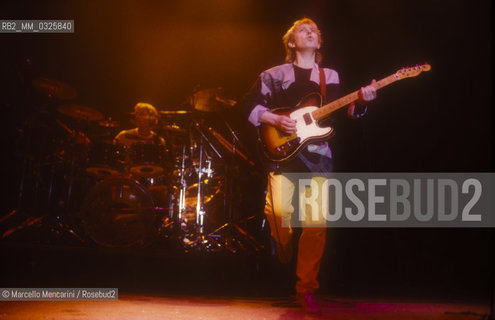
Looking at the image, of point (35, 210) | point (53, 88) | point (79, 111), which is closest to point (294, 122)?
point (79, 111)

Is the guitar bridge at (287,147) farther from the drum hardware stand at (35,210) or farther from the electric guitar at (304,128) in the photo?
the drum hardware stand at (35,210)

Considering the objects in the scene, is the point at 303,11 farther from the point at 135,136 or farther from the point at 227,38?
the point at 135,136

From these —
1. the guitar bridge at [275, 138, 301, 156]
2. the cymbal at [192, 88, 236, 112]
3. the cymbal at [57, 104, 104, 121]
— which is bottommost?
the guitar bridge at [275, 138, 301, 156]

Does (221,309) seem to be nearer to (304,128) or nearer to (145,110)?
(304,128)

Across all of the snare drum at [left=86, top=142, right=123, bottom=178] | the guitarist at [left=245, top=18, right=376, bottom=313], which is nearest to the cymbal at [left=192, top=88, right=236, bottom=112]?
the snare drum at [left=86, top=142, right=123, bottom=178]

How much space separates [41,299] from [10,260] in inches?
57.7

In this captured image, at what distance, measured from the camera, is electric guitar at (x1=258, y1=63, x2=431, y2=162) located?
9.37ft

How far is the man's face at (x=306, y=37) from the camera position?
10.3ft

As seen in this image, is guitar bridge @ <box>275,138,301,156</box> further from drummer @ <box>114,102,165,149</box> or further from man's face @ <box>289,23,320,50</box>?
drummer @ <box>114,102,165,149</box>

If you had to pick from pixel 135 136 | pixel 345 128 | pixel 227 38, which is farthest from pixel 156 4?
pixel 345 128

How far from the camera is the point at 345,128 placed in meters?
4.12

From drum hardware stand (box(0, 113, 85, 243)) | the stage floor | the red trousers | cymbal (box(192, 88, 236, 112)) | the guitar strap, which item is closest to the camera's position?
the stage floor

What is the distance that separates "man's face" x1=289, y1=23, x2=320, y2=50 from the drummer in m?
2.24

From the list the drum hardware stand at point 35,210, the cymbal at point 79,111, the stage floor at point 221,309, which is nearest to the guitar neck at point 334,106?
the stage floor at point 221,309
